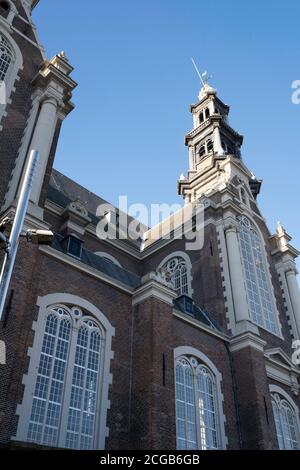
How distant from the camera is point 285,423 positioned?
22500 mm

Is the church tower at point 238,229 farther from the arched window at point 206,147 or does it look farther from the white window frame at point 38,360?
the white window frame at point 38,360

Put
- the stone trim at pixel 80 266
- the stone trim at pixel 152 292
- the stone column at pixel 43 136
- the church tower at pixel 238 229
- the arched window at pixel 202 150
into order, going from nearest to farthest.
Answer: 1. the stone trim at pixel 80 266
2. the stone trim at pixel 152 292
3. the stone column at pixel 43 136
4. the church tower at pixel 238 229
5. the arched window at pixel 202 150

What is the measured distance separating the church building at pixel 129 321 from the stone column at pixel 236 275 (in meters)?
0.07

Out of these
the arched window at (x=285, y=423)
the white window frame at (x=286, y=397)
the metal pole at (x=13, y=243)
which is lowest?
the metal pole at (x=13, y=243)

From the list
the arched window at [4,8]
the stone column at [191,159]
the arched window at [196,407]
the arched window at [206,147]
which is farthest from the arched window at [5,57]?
the arched window at [206,147]

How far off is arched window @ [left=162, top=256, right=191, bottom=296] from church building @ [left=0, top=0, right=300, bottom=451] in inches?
4.0

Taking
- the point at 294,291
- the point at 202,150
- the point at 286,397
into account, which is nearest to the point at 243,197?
the point at 294,291

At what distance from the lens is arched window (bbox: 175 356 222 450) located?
17.6 metres

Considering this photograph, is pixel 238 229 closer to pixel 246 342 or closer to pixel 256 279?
pixel 256 279

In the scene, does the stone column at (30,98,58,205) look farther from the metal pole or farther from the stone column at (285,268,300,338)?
the stone column at (285,268,300,338)

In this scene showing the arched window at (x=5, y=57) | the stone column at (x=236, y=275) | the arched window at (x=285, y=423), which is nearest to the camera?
the arched window at (x=285, y=423)

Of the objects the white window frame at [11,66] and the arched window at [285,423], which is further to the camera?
the arched window at [285,423]

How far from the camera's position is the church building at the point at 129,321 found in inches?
570
